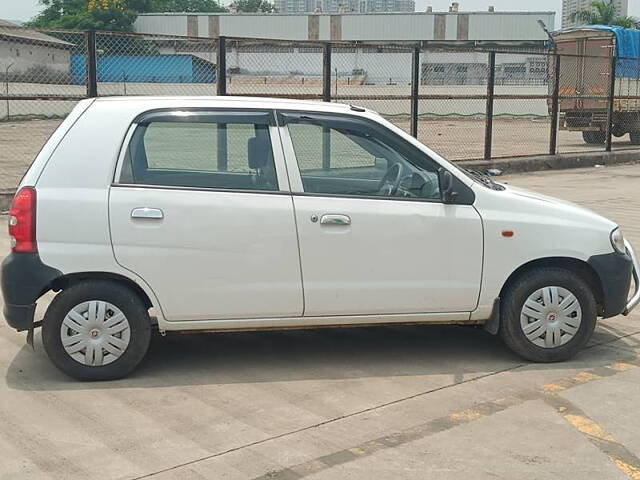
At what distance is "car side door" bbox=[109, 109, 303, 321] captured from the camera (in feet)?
16.5

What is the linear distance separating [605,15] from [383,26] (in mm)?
17384

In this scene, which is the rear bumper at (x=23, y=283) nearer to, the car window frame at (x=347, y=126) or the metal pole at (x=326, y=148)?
the car window frame at (x=347, y=126)

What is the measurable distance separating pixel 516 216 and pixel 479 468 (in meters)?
1.94

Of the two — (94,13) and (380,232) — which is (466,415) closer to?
(380,232)

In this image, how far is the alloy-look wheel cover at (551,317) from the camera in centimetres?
543

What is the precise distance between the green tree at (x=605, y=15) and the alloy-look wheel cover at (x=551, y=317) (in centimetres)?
6226

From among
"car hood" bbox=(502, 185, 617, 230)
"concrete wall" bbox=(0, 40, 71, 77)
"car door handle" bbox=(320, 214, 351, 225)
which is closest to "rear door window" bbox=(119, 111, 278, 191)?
"car door handle" bbox=(320, 214, 351, 225)

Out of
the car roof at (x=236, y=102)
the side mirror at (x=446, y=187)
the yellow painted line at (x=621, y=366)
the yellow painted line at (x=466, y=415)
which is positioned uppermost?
the car roof at (x=236, y=102)

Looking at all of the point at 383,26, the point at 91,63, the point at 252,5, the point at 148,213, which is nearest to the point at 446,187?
the point at 148,213

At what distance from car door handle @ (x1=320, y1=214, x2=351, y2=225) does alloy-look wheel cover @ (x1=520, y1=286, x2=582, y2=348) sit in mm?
1312

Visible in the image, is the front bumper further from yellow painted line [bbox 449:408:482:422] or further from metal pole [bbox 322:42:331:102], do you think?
metal pole [bbox 322:42:331:102]

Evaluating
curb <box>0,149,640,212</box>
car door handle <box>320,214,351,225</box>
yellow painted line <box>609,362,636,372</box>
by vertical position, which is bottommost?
yellow painted line <box>609,362,636,372</box>

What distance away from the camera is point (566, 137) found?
29984mm

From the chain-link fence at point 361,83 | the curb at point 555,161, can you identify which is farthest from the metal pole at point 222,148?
→ the curb at point 555,161
